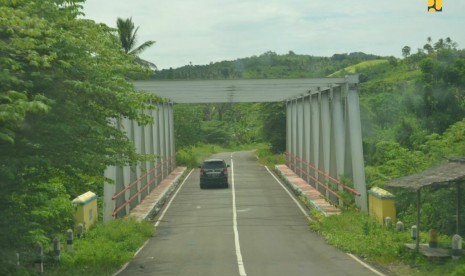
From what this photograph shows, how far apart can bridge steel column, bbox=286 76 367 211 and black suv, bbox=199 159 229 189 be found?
4.88 meters

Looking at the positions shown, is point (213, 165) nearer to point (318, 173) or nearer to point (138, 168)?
point (318, 173)

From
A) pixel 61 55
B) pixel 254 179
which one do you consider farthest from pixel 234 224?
pixel 254 179

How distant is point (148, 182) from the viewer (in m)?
31.8

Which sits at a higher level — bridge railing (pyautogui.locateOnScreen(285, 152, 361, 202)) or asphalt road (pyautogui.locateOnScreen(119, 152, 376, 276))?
bridge railing (pyautogui.locateOnScreen(285, 152, 361, 202))

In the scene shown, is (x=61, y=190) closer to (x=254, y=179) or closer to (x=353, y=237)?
(x=353, y=237)

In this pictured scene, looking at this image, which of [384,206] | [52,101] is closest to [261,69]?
[384,206]

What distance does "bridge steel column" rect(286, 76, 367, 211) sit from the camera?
79.0 ft

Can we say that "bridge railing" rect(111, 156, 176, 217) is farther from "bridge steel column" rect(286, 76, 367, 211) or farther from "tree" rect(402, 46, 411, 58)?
"tree" rect(402, 46, 411, 58)

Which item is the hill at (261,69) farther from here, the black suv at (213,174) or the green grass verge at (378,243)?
the green grass verge at (378,243)

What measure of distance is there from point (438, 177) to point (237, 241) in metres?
7.50

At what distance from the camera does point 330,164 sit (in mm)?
28547

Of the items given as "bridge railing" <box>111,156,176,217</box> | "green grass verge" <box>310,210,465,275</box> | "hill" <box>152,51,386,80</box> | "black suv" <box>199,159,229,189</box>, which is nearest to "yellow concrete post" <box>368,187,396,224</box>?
"green grass verge" <box>310,210,465,275</box>

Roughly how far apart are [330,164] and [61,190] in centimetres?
1316

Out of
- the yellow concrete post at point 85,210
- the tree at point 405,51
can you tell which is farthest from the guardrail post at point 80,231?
the tree at point 405,51
